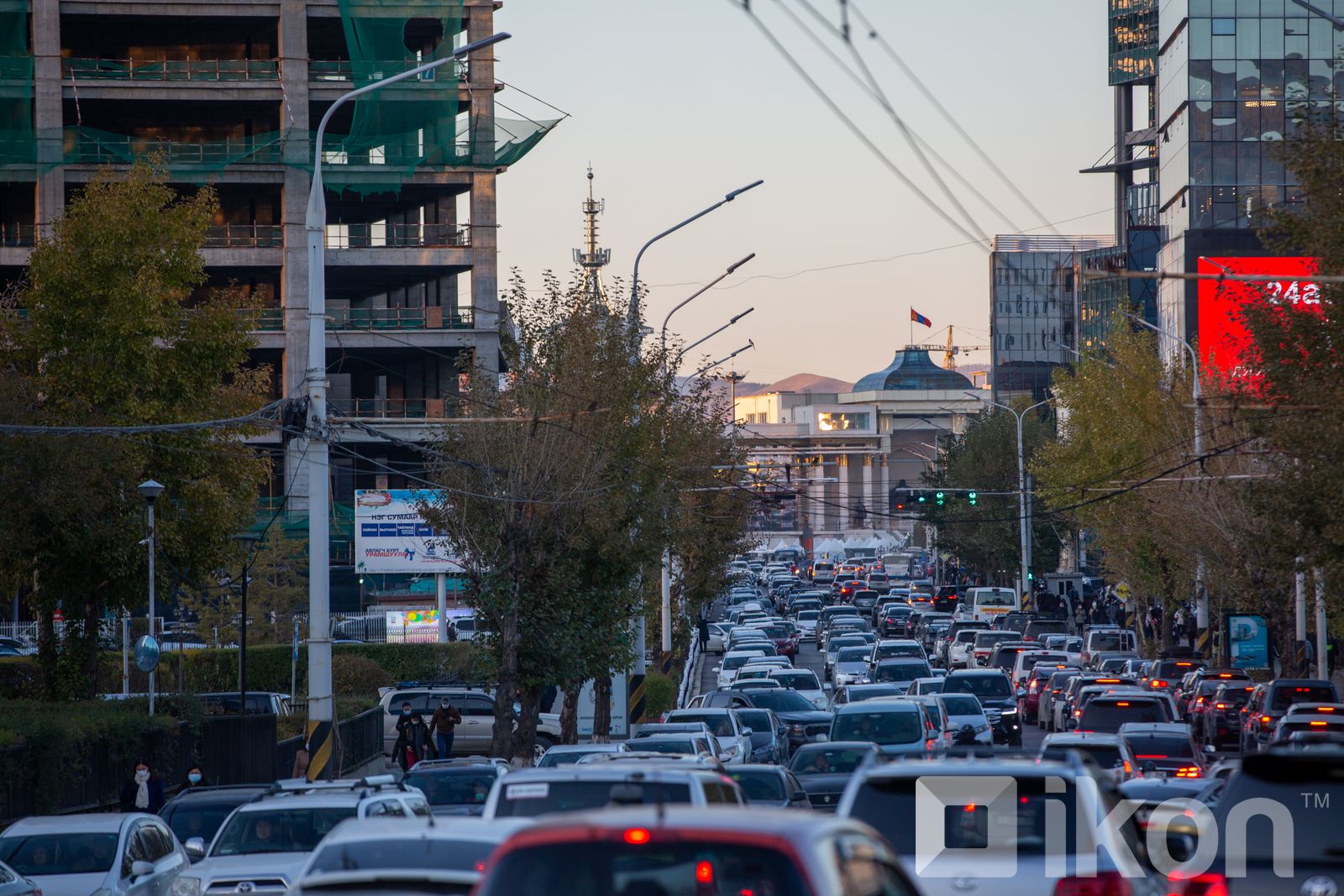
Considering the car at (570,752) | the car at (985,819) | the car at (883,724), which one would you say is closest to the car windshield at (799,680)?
the car at (883,724)

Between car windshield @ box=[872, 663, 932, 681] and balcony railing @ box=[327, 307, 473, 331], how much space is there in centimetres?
2861

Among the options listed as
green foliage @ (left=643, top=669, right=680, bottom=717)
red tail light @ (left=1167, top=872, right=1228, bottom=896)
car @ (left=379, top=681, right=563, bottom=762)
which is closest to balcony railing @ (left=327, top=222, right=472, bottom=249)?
green foliage @ (left=643, top=669, right=680, bottom=717)

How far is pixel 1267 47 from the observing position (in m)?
86.6

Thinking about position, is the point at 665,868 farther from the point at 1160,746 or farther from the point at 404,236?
the point at 404,236

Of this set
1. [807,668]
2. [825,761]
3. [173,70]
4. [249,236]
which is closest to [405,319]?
[249,236]

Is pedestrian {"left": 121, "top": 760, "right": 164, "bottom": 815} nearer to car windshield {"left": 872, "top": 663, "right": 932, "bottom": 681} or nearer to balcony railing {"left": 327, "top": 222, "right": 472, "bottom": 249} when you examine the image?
car windshield {"left": 872, "top": 663, "right": 932, "bottom": 681}

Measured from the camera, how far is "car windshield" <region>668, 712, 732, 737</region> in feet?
93.2

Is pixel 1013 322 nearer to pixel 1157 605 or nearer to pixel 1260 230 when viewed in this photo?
pixel 1157 605

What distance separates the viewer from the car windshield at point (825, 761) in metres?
22.7

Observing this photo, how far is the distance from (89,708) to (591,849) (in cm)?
2232

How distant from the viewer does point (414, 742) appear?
3134 cm

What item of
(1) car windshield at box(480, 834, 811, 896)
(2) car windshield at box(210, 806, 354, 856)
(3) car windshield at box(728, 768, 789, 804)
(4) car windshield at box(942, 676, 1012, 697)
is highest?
(1) car windshield at box(480, 834, 811, 896)

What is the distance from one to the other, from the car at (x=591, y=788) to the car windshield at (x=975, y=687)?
25.3 meters

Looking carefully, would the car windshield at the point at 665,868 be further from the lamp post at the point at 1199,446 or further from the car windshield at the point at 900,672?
the car windshield at the point at 900,672
